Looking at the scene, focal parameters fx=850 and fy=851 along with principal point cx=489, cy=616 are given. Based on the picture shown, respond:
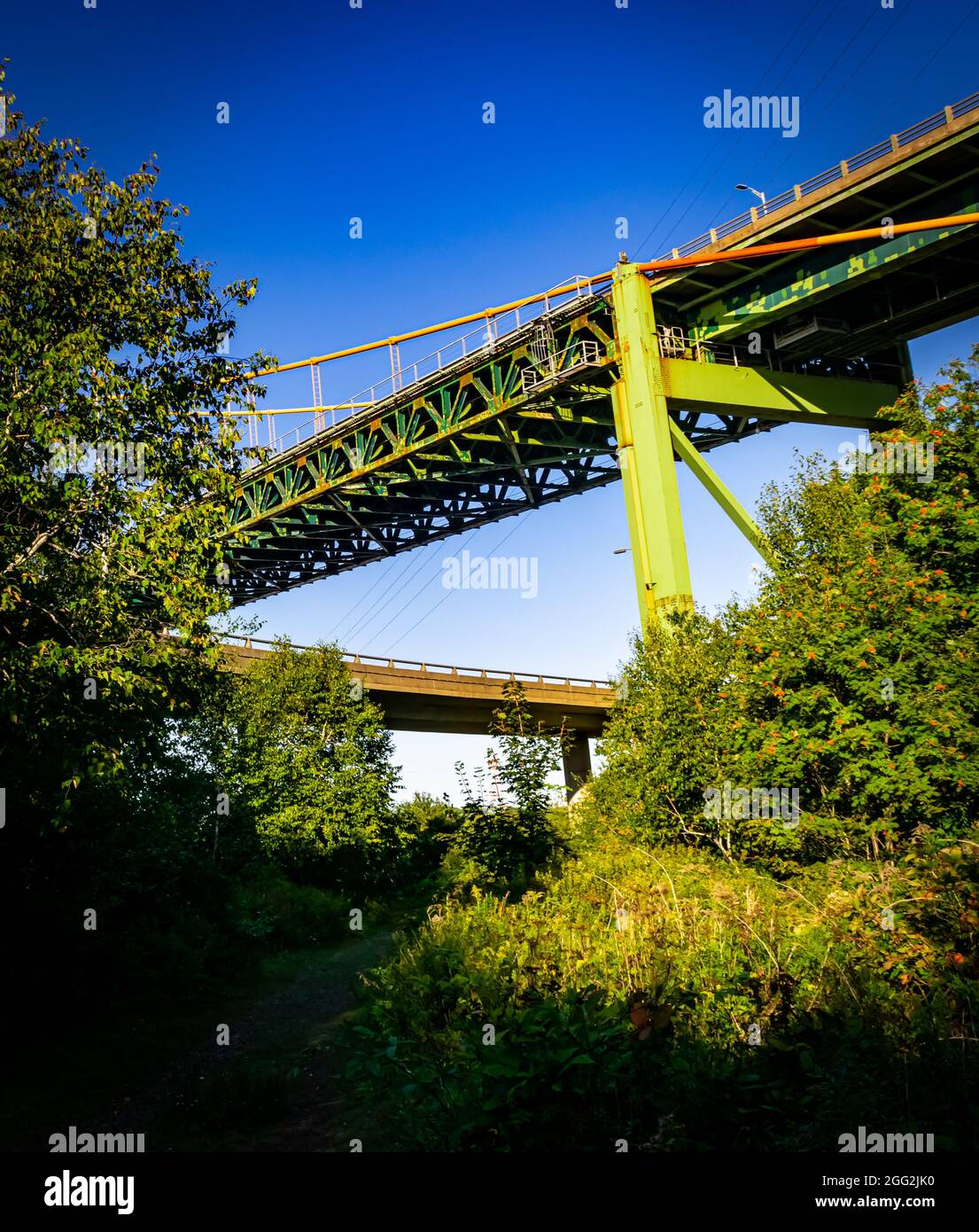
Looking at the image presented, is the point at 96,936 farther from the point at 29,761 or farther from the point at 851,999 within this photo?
the point at 851,999

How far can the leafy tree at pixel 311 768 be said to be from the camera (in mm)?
26688

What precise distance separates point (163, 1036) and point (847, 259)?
2669cm

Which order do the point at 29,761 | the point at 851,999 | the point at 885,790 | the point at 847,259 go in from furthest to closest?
the point at 847,259 → the point at 885,790 → the point at 29,761 → the point at 851,999

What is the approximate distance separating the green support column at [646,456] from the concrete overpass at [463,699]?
1452 centimetres

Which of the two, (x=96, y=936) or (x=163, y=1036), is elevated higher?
(x=96, y=936)

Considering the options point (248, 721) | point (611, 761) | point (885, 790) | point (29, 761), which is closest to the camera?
point (29, 761)

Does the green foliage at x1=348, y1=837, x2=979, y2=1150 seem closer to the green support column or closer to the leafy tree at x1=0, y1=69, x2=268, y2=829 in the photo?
the leafy tree at x1=0, y1=69, x2=268, y2=829

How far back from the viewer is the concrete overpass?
4353cm

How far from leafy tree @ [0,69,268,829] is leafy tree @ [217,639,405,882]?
13.7m

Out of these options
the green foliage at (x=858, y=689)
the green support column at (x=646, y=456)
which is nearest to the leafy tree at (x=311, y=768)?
the green support column at (x=646, y=456)

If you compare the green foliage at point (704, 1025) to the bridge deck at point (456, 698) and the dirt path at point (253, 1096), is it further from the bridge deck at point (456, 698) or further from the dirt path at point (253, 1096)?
the bridge deck at point (456, 698)

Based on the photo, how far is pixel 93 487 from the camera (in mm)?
11609
